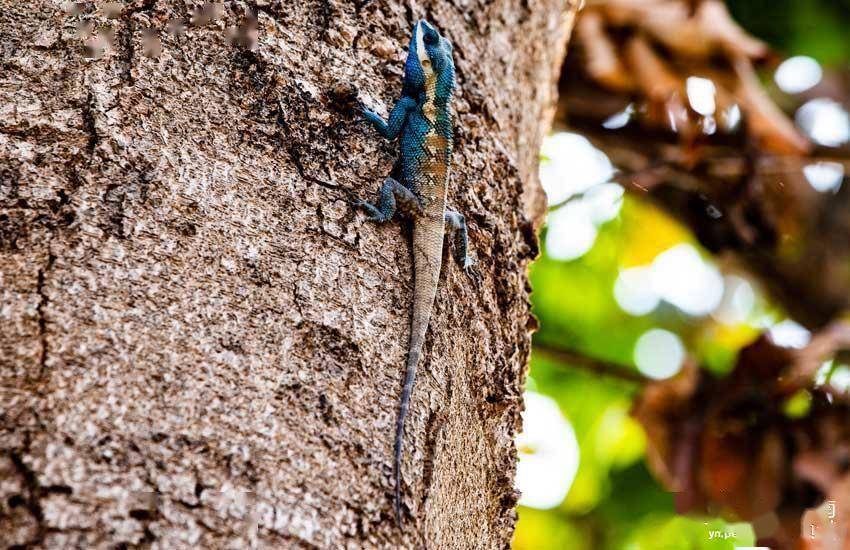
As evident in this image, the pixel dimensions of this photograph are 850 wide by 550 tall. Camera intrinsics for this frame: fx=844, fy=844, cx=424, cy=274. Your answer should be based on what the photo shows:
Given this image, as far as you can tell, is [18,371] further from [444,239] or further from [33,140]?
[444,239]

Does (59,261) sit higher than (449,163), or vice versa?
(449,163)

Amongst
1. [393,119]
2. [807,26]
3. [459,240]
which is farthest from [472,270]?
[807,26]

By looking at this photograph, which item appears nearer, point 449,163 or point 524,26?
point 449,163

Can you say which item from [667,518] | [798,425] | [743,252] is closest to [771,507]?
[798,425]

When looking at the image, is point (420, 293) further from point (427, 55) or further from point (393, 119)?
point (427, 55)

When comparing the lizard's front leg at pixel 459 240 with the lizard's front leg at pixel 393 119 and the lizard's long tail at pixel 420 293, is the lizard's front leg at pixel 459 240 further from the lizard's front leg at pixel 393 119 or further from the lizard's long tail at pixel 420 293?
the lizard's front leg at pixel 393 119

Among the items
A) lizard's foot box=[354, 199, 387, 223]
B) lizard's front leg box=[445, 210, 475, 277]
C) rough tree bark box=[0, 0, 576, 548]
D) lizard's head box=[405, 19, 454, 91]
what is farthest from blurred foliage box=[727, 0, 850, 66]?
lizard's foot box=[354, 199, 387, 223]

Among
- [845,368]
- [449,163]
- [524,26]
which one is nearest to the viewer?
[449,163]
